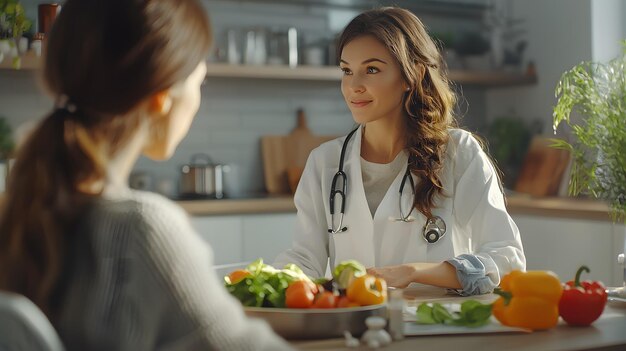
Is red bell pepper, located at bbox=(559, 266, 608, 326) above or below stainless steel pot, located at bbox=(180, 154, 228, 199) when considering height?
below

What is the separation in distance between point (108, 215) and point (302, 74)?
3807mm

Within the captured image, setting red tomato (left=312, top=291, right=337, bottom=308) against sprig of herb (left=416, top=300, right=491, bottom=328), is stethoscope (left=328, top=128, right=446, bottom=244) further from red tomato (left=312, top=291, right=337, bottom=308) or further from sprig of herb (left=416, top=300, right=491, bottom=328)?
red tomato (left=312, top=291, right=337, bottom=308)

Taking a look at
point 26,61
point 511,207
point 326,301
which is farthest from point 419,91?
point 26,61

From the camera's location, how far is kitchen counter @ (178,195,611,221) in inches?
174

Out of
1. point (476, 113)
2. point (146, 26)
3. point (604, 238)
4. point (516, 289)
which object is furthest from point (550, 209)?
point (146, 26)

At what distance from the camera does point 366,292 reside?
1.87 meters

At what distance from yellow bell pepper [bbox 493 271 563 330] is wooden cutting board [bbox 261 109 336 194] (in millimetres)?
3224

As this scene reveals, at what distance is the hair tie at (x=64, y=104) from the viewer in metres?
1.37

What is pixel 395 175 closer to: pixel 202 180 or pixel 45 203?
pixel 45 203

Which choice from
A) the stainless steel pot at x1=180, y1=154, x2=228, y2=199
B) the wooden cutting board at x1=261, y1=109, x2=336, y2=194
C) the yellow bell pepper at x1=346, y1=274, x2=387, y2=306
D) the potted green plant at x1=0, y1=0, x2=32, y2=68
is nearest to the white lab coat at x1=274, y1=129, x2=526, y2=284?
the yellow bell pepper at x1=346, y1=274, x2=387, y2=306

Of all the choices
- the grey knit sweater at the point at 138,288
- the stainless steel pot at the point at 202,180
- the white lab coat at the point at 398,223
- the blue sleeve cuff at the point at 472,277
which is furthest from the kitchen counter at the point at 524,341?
the stainless steel pot at the point at 202,180

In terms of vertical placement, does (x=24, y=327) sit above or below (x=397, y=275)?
above

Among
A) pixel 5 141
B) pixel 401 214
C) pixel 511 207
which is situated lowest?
pixel 511 207

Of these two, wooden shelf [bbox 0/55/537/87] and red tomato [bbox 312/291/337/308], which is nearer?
red tomato [bbox 312/291/337/308]
